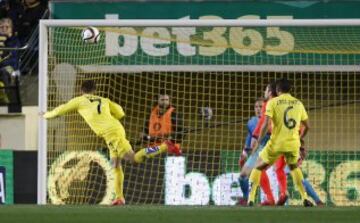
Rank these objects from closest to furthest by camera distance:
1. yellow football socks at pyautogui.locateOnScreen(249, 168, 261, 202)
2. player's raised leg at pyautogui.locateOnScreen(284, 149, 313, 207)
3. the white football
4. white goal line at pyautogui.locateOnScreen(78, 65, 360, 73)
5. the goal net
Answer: player's raised leg at pyautogui.locateOnScreen(284, 149, 313, 207) → yellow football socks at pyautogui.locateOnScreen(249, 168, 261, 202) → the white football → the goal net → white goal line at pyautogui.locateOnScreen(78, 65, 360, 73)

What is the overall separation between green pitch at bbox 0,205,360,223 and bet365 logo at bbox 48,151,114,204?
3.07 metres

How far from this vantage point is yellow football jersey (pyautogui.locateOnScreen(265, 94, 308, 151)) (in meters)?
14.6

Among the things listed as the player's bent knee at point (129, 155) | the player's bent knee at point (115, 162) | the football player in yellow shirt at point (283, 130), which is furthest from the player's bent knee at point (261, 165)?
the player's bent knee at point (115, 162)

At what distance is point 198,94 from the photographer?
17.8m

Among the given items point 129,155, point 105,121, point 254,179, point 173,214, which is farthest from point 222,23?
point 173,214

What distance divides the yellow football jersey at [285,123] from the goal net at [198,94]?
65.2 inches

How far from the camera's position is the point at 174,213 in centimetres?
1205

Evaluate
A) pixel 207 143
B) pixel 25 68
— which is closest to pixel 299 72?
pixel 207 143

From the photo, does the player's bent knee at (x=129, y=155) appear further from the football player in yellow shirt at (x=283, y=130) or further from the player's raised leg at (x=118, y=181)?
the football player in yellow shirt at (x=283, y=130)

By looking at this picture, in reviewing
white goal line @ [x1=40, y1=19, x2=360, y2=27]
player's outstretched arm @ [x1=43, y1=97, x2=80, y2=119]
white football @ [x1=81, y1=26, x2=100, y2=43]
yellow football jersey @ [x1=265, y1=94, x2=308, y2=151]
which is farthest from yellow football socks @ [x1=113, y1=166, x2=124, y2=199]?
yellow football jersey @ [x1=265, y1=94, x2=308, y2=151]

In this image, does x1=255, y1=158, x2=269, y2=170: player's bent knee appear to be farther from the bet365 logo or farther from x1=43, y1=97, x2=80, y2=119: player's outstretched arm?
the bet365 logo

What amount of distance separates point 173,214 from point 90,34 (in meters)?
4.66

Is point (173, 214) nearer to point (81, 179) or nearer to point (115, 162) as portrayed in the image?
point (115, 162)

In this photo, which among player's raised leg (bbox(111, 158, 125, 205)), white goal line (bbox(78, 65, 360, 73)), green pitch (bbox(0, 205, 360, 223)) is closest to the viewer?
green pitch (bbox(0, 205, 360, 223))
